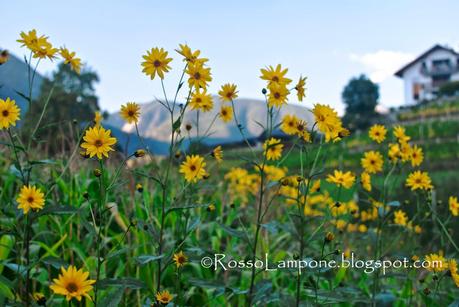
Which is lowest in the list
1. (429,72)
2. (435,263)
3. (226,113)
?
(435,263)

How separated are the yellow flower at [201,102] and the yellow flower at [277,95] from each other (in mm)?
308

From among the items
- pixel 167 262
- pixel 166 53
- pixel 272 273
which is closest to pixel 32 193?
pixel 167 262

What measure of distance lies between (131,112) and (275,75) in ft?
1.44

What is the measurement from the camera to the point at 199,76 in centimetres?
153

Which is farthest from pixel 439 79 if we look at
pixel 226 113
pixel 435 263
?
pixel 226 113

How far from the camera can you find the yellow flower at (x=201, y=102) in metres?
1.76

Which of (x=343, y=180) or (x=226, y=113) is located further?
(x=343, y=180)

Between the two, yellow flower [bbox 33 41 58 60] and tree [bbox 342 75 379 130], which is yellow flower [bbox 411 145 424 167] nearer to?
yellow flower [bbox 33 41 58 60]

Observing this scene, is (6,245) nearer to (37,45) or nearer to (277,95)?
(37,45)

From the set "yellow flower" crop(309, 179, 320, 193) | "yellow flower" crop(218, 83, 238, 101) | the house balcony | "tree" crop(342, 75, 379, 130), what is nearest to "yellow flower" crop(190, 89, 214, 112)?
"yellow flower" crop(218, 83, 238, 101)

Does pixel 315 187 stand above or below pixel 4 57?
below

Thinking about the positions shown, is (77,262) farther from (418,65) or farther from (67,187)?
(418,65)

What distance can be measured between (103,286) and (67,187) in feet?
6.35

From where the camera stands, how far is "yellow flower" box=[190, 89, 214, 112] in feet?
5.79
